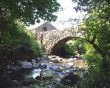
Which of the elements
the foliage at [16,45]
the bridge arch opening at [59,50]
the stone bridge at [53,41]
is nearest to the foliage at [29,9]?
the foliage at [16,45]

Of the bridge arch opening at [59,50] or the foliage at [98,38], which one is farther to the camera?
the bridge arch opening at [59,50]

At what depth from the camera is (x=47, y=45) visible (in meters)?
31.3

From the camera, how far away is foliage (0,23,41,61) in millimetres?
12734

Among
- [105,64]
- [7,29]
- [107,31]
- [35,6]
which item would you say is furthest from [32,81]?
[107,31]

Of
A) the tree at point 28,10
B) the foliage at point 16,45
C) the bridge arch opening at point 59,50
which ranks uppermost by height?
the tree at point 28,10

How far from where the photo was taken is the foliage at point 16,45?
12.7 m

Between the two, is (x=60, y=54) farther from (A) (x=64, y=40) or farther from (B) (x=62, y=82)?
(B) (x=62, y=82)

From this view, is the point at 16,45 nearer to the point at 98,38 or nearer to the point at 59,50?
the point at 98,38

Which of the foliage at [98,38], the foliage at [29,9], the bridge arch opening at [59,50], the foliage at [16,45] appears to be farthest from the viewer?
the bridge arch opening at [59,50]

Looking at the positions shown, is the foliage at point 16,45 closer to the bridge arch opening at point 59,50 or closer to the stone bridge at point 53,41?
the stone bridge at point 53,41

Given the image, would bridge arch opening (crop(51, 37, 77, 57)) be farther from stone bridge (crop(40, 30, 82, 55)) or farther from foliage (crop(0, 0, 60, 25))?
foliage (crop(0, 0, 60, 25))

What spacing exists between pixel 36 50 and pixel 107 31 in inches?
597

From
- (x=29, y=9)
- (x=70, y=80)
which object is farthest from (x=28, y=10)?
(x=70, y=80)

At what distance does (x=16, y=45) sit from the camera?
17.2 m
